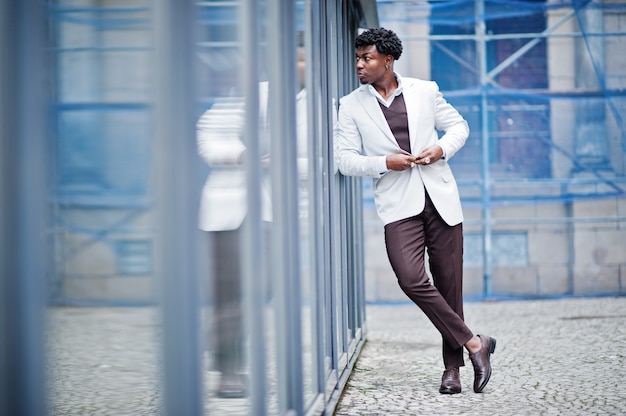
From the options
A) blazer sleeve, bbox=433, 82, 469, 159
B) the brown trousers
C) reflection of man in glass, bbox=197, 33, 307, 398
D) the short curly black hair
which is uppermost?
the short curly black hair

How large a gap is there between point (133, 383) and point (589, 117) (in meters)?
8.00

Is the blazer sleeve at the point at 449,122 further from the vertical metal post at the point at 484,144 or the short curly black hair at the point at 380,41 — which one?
the vertical metal post at the point at 484,144

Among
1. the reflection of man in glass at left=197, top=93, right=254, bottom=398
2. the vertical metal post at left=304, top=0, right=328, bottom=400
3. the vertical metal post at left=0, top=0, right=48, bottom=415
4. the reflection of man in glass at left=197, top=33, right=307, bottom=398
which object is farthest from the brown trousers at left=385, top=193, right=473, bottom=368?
the vertical metal post at left=0, top=0, right=48, bottom=415

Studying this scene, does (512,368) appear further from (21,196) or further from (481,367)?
(21,196)

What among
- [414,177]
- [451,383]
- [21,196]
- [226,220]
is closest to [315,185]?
[414,177]

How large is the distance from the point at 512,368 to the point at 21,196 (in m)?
3.62

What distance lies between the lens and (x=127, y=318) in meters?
1.38

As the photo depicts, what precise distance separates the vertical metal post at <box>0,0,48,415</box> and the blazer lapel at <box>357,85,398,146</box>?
270 centimetres

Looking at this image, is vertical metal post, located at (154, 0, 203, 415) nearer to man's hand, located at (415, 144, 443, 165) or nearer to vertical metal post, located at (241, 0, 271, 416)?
vertical metal post, located at (241, 0, 271, 416)

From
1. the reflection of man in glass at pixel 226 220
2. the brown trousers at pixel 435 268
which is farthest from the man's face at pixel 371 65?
the reflection of man in glass at pixel 226 220

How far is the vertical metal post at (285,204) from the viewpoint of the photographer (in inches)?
103

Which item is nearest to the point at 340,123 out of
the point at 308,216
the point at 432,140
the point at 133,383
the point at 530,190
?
the point at 432,140

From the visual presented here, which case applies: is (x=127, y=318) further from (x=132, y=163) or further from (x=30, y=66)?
(x=30, y=66)

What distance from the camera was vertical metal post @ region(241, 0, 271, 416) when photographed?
2217 mm
